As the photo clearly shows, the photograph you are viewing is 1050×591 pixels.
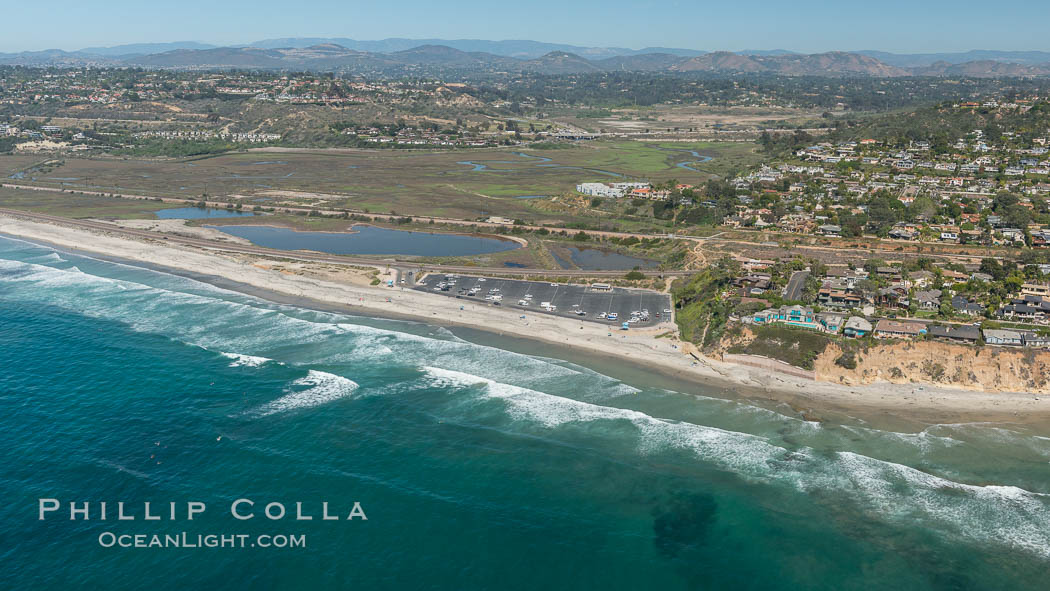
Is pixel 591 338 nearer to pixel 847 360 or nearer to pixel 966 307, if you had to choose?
pixel 847 360

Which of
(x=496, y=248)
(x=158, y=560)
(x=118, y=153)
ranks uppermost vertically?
(x=118, y=153)

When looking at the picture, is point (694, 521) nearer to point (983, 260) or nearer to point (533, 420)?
point (533, 420)

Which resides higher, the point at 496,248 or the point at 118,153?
the point at 118,153

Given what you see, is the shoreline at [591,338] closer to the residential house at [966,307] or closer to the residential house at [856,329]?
the residential house at [856,329]

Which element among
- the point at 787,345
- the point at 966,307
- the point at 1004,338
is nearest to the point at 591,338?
the point at 787,345

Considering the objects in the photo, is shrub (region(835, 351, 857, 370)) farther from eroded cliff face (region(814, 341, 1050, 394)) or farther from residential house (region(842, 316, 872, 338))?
residential house (region(842, 316, 872, 338))

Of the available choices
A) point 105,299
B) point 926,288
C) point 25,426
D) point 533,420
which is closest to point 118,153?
point 105,299

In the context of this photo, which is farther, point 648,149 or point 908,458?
point 648,149
